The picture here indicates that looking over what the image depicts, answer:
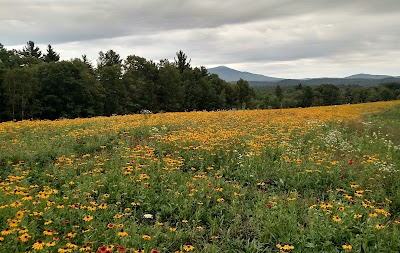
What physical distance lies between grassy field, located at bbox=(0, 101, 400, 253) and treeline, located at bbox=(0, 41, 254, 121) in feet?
114

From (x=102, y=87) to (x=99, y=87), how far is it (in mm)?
963

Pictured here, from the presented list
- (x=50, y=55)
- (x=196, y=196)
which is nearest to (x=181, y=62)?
(x=50, y=55)

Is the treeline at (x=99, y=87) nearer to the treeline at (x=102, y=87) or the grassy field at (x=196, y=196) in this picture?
the treeline at (x=102, y=87)

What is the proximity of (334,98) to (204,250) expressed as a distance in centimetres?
10515

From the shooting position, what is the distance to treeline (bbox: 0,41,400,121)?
136 ft

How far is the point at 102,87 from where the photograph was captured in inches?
2073

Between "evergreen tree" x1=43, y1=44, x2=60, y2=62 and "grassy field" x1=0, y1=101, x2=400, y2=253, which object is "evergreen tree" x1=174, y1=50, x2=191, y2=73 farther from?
"grassy field" x1=0, y1=101, x2=400, y2=253

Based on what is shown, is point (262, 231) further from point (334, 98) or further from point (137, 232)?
point (334, 98)

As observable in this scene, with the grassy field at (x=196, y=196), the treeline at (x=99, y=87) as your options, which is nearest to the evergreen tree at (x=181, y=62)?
the treeline at (x=99, y=87)

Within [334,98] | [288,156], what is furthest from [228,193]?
[334,98]

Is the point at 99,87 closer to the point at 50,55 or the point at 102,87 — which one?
the point at 102,87

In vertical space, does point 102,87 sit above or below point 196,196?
above

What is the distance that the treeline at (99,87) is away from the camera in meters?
41.4

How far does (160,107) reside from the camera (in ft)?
203
